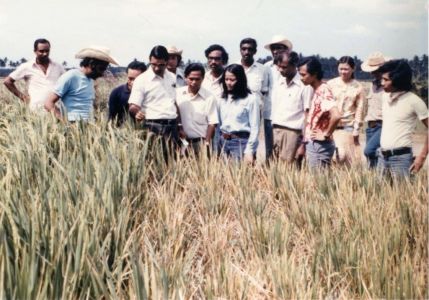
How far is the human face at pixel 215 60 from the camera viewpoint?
464 centimetres

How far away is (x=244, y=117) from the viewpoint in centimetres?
419

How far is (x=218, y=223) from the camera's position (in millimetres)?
2773

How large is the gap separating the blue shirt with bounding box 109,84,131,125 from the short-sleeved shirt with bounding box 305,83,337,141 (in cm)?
172

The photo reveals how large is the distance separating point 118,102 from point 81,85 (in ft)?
1.56

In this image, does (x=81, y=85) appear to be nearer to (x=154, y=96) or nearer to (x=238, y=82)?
(x=154, y=96)

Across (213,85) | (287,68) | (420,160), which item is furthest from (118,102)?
(420,160)

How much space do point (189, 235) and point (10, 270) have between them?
1.15 meters

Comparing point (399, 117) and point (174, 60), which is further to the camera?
point (174, 60)

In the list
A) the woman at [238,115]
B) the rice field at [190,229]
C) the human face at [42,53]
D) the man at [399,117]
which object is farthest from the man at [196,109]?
the human face at [42,53]

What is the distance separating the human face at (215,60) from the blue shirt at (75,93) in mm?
1187

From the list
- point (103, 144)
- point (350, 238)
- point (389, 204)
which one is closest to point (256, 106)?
point (103, 144)

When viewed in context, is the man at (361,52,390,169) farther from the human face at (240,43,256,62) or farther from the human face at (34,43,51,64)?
the human face at (34,43,51,64)

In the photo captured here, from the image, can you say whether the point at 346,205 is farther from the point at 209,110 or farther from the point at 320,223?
the point at 209,110

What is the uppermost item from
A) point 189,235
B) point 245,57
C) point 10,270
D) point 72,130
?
point 245,57
